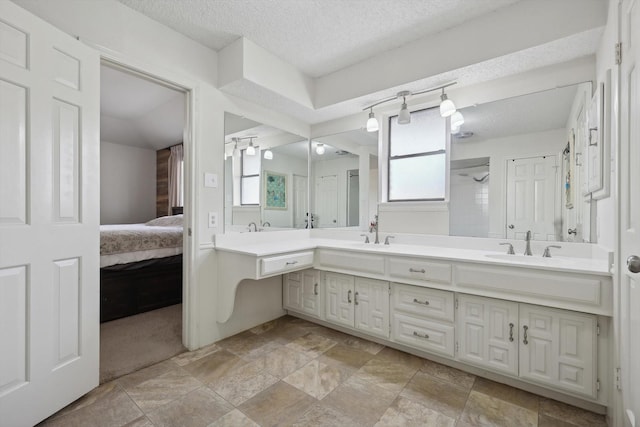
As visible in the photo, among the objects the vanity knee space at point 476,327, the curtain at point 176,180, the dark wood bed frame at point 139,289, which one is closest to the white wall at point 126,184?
the curtain at point 176,180

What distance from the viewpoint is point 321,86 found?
2775 mm

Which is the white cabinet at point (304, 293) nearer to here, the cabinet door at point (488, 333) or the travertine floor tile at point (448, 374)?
the travertine floor tile at point (448, 374)

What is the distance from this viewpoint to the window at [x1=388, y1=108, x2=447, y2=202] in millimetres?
2463

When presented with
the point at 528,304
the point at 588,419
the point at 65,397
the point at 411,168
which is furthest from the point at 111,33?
the point at 588,419

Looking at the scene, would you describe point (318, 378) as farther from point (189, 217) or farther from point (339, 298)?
point (189, 217)

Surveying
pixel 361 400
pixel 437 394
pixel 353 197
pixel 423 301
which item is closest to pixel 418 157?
pixel 353 197

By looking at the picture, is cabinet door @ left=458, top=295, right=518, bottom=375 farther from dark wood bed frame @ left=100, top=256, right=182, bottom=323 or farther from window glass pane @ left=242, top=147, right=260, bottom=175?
dark wood bed frame @ left=100, top=256, right=182, bottom=323

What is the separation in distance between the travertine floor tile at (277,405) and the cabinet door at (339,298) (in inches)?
31.1

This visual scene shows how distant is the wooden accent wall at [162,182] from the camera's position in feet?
19.0

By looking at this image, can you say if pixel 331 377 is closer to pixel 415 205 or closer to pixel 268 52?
pixel 415 205

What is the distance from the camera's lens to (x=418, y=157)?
8.48ft

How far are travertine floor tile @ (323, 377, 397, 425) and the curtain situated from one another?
470 centimetres

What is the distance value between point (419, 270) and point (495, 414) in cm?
85

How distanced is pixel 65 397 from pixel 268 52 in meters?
2.60
